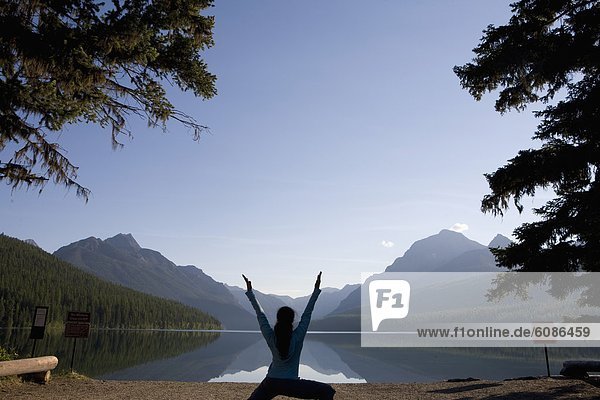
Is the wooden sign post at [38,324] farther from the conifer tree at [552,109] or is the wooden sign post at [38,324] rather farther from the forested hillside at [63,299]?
the forested hillside at [63,299]

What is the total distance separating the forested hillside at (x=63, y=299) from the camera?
139788 mm

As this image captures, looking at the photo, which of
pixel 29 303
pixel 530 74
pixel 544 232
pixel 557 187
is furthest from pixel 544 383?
pixel 29 303

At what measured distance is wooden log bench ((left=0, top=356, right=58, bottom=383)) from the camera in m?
13.6

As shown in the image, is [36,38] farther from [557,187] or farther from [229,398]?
[557,187]

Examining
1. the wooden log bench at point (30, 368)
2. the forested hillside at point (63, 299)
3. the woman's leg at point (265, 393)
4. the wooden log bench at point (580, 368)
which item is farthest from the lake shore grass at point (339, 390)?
the forested hillside at point (63, 299)

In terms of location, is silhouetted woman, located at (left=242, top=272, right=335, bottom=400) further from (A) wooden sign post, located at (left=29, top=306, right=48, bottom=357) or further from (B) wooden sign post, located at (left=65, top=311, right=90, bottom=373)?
(B) wooden sign post, located at (left=65, top=311, right=90, bottom=373)

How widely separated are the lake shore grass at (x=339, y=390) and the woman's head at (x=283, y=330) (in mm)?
8287

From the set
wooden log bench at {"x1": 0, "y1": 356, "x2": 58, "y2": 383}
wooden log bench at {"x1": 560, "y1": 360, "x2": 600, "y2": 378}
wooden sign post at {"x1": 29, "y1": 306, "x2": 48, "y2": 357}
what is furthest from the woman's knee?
wooden sign post at {"x1": 29, "y1": 306, "x2": 48, "y2": 357}

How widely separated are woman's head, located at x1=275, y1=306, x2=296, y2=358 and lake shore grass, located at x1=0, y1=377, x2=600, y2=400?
829 centimetres

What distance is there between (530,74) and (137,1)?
10.7 metres

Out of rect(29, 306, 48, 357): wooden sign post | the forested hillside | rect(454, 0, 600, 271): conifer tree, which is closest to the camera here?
rect(454, 0, 600, 271): conifer tree

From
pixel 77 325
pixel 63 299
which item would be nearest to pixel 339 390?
pixel 77 325

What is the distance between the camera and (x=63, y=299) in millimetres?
158500

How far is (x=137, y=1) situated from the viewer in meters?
10.6
